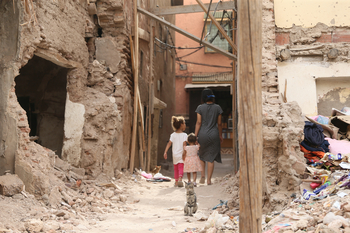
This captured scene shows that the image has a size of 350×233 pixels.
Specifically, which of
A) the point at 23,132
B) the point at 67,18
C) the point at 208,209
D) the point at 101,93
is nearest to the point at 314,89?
the point at 208,209

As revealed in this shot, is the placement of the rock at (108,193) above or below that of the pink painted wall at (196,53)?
below

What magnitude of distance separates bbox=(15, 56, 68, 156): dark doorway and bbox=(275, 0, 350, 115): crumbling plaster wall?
15.4 feet

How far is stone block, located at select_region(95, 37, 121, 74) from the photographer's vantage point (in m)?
5.85

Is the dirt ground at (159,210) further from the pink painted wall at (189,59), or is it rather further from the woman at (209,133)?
the pink painted wall at (189,59)

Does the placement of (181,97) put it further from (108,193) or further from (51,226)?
(51,226)

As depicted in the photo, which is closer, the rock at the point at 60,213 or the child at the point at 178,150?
the rock at the point at 60,213

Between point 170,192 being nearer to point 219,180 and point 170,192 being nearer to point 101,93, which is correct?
point 219,180

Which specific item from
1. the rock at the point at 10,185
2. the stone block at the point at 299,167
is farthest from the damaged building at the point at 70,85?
the stone block at the point at 299,167

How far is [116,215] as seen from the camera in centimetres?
405

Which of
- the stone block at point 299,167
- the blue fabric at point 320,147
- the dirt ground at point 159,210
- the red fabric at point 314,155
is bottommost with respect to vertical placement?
the dirt ground at point 159,210

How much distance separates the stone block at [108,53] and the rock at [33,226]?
133 inches

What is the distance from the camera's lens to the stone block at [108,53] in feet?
19.2

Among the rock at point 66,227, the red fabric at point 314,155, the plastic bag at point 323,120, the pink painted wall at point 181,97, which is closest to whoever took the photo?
the rock at point 66,227

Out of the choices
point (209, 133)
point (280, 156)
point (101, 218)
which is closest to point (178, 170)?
point (209, 133)
